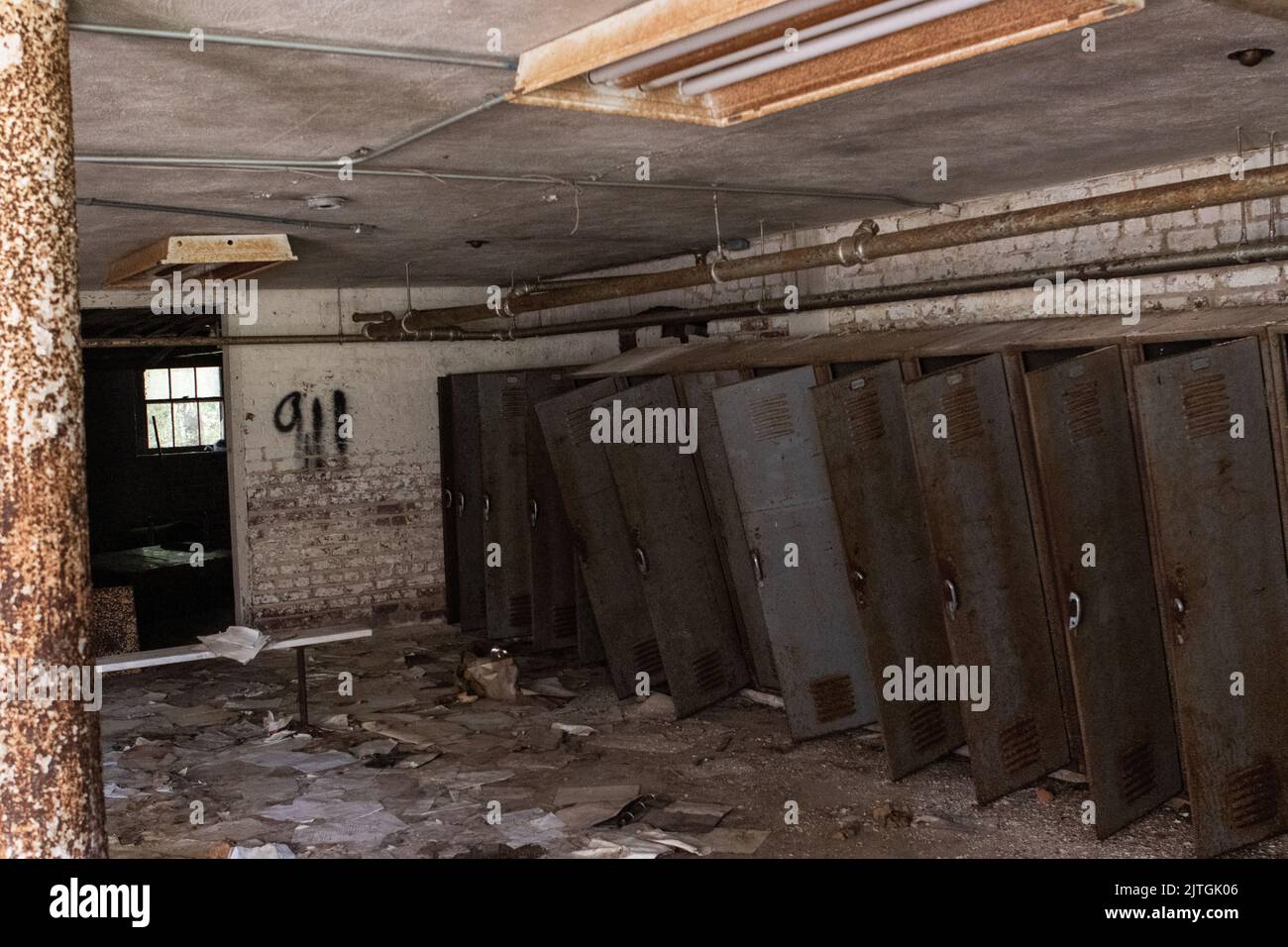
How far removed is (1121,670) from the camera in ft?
13.8

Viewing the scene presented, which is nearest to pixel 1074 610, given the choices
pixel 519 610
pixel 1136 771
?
pixel 1136 771

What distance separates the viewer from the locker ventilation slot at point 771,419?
5.25m

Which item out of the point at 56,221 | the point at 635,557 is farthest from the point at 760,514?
the point at 56,221

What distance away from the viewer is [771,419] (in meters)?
5.26

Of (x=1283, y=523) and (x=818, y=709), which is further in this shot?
(x=818, y=709)

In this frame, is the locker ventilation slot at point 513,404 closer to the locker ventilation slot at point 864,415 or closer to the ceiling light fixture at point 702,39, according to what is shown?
the locker ventilation slot at point 864,415

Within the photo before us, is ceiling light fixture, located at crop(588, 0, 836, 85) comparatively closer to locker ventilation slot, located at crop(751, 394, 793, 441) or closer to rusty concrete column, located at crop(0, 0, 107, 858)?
rusty concrete column, located at crop(0, 0, 107, 858)

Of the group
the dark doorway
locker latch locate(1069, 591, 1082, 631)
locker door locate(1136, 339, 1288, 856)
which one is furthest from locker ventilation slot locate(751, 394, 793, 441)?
the dark doorway

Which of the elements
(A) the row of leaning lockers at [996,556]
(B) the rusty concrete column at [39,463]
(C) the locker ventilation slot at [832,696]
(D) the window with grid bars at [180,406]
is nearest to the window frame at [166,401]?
(D) the window with grid bars at [180,406]

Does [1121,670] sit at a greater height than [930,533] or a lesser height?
lesser

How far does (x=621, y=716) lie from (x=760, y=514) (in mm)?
1418

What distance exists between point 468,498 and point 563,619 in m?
1.25

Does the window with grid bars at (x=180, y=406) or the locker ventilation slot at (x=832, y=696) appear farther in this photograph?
the window with grid bars at (x=180, y=406)

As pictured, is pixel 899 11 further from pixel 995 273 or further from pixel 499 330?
pixel 499 330
